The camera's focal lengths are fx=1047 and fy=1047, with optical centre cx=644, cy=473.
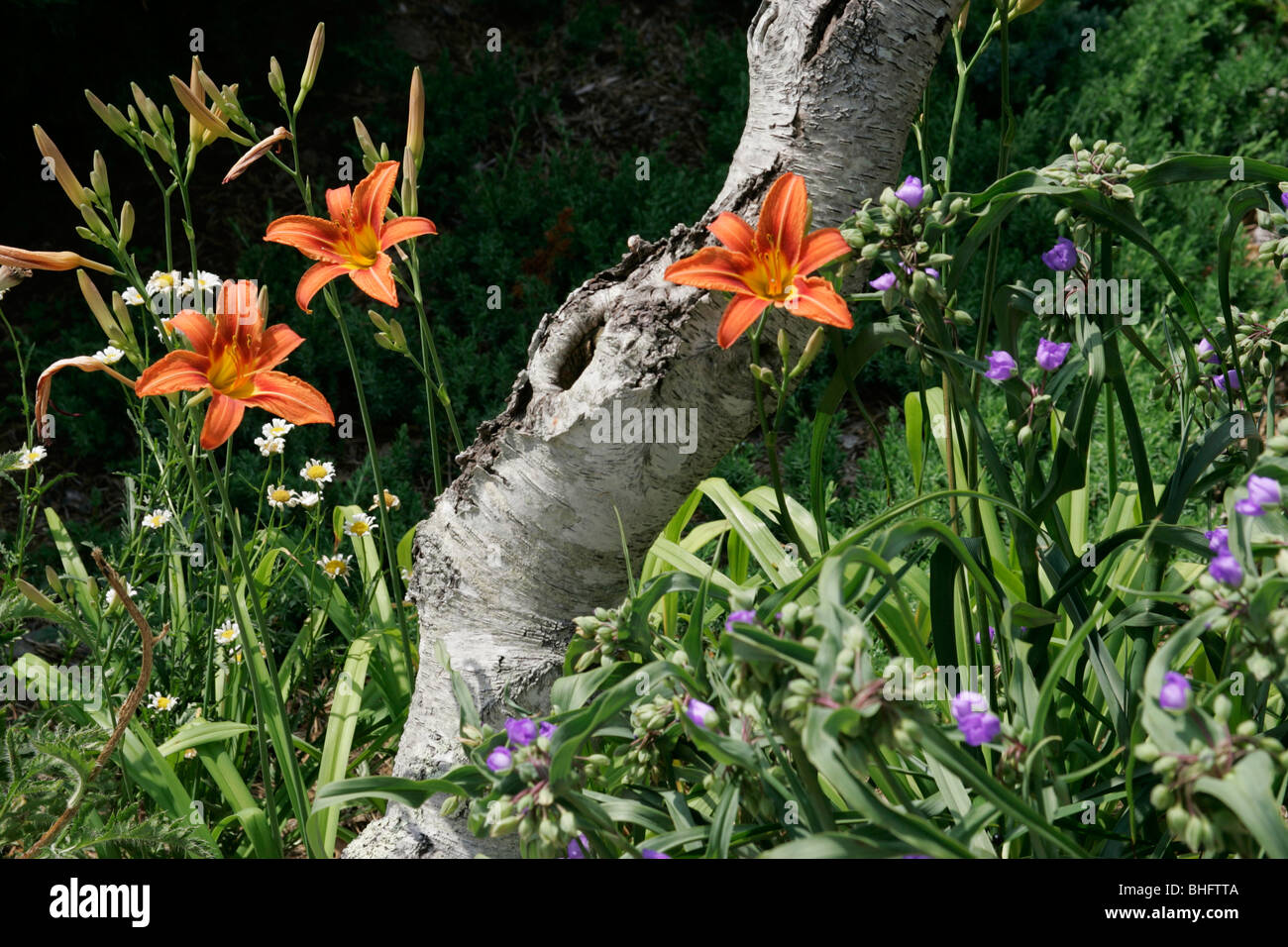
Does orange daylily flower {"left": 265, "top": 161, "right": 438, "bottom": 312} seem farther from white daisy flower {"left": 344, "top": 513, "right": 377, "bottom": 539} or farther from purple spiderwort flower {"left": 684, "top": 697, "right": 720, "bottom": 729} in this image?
white daisy flower {"left": 344, "top": 513, "right": 377, "bottom": 539}

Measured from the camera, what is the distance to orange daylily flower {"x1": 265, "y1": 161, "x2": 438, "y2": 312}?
58.1 inches

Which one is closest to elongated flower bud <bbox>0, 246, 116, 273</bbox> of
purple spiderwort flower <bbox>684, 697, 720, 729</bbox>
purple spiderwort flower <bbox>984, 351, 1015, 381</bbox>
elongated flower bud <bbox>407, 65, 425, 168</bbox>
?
elongated flower bud <bbox>407, 65, 425, 168</bbox>

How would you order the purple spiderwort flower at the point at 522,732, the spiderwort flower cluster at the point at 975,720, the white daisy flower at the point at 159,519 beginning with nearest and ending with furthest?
the spiderwort flower cluster at the point at 975,720 → the purple spiderwort flower at the point at 522,732 → the white daisy flower at the point at 159,519

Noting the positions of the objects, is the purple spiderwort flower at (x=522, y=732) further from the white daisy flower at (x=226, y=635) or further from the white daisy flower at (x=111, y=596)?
the white daisy flower at (x=226, y=635)

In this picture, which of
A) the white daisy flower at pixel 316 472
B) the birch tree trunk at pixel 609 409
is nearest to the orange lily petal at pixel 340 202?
the birch tree trunk at pixel 609 409

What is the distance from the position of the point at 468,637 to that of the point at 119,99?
3011 mm

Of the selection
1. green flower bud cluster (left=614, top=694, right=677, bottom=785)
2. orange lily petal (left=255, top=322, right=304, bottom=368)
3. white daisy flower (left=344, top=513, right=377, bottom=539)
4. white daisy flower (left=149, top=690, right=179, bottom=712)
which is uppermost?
orange lily petal (left=255, top=322, right=304, bottom=368)

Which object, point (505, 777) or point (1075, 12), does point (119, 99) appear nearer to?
point (505, 777)

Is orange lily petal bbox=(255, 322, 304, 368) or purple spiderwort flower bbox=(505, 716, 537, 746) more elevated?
orange lily petal bbox=(255, 322, 304, 368)

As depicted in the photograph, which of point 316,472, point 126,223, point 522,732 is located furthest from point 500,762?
point 316,472

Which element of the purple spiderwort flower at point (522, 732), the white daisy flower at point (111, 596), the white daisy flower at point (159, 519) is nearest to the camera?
the purple spiderwort flower at point (522, 732)

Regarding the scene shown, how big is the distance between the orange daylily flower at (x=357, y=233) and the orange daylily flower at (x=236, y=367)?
3.2 inches

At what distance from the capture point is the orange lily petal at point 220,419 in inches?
51.8

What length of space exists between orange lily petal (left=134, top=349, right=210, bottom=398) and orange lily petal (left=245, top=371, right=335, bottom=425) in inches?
2.7
